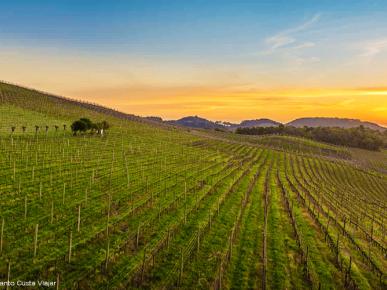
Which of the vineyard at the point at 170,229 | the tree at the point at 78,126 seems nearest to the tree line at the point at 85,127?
the tree at the point at 78,126

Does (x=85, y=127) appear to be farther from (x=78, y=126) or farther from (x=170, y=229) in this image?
(x=170, y=229)

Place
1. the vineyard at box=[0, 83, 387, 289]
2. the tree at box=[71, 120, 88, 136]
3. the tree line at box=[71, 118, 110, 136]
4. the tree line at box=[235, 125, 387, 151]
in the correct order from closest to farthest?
1. the vineyard at box=[0, 83, 387, 289]
2. the tree at box=[71, 120, 88, 136]
3. the tree line at box=[71, 118, 110, 136]
4. the tree line at box=[235, 125, 387, 151]

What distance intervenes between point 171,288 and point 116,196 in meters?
13.4

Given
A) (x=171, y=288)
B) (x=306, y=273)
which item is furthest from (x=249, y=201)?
(x=171, y=288)

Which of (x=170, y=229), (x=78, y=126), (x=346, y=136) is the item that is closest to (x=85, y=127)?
(x=78, y=126)

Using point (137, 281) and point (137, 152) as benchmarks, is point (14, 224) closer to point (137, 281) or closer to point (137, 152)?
point (137, 281)

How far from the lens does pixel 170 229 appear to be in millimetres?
21062

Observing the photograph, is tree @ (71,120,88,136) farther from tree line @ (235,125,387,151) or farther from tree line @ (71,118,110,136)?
tree line @ (235,125,387,151)

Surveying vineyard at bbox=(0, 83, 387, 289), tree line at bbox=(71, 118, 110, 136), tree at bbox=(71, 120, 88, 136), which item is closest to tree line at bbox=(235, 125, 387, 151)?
tree line at bbox=(71, 118, 110, 136)

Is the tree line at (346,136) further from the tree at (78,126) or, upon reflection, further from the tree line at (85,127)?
the tree at (78,126)

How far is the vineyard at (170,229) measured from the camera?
15633mm

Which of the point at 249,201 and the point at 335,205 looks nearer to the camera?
the point at 249,201

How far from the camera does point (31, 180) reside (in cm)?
2778

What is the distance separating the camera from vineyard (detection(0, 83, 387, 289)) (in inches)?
615
